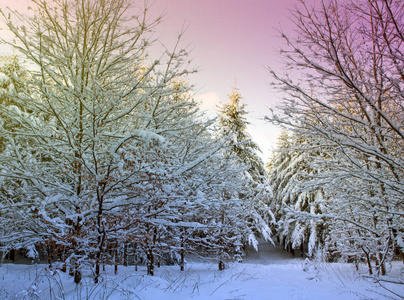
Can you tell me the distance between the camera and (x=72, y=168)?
4.23 metres

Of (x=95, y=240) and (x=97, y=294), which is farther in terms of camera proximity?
(x=95, y=240)

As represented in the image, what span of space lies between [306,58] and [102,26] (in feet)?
13.1

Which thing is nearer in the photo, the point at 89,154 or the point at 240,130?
the point at 89,154

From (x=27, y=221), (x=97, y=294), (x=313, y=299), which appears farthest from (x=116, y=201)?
(x=313, y=299)

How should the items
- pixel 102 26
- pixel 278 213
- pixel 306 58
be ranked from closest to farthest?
pixel 306 58, pixel 102 26, pixel 278 213

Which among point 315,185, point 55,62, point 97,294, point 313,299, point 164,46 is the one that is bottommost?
point 313,299

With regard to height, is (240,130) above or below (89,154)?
above

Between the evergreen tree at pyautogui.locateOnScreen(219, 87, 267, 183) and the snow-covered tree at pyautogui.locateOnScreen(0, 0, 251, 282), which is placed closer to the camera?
the snow-covered tree at pyautogui.locateOnScreen(0, 0, 251, 282)

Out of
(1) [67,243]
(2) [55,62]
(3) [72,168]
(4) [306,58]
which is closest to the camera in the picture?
(1) [67,243]

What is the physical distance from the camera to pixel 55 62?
459 centimetres

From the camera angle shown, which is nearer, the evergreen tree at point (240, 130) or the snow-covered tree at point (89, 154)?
the snow-covered tree at point (89, 154)

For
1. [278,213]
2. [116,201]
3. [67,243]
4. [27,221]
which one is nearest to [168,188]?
[116,201]

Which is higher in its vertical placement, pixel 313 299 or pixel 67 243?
pixel 67 243

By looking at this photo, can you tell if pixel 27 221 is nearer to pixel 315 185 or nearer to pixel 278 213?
pixel 315 185
